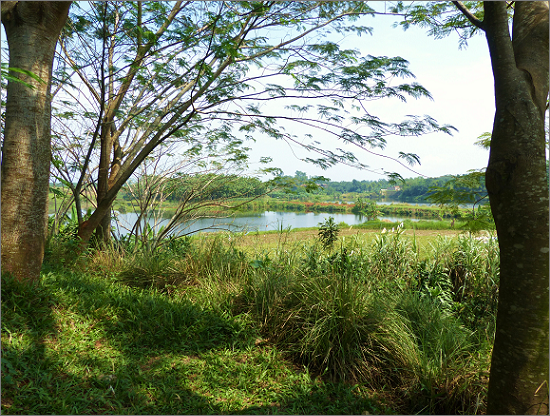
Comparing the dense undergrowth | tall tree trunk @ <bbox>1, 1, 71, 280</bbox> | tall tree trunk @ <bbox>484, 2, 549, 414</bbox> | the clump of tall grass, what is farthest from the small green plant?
A: tall tree trunk @ <bbox>1, 1, 71, 280</bbox>

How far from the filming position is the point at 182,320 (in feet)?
11.6

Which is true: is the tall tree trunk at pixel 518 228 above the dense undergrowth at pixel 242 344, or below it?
above

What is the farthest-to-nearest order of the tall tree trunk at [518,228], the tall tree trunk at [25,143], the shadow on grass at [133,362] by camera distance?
the tall tree trunk at [25,143] < the shadow on grass at [133,362] < the tall tree trunk at [518,228]

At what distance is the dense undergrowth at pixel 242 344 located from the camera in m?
2.64

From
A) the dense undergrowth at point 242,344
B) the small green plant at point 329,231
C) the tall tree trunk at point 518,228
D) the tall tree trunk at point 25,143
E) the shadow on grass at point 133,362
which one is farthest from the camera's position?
the small green plant at point 329,231

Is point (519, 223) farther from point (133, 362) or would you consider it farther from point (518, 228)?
point (133, 362)

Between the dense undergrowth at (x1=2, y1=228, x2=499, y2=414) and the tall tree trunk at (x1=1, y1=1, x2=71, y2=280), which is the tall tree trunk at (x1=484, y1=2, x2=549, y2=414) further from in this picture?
the tall tree trunk at (x1=1, y1=1, x2=71, y2=280)

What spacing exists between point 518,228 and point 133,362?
3164 millimetres

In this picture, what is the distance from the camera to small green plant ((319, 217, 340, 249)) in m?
6.61

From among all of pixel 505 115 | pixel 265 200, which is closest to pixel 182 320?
pixel 505 115

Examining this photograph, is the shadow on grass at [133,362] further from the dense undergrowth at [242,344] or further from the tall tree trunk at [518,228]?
the tall tree trunk at [518,228]

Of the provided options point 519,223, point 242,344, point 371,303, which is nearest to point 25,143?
point 242,344

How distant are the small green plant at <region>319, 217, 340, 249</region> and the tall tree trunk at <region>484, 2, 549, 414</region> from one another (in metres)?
4.16

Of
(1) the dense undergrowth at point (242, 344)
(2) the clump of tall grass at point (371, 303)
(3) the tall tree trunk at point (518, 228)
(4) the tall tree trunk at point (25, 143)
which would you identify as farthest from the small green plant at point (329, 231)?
(4) the tall tree trunk at point (25, 143)
